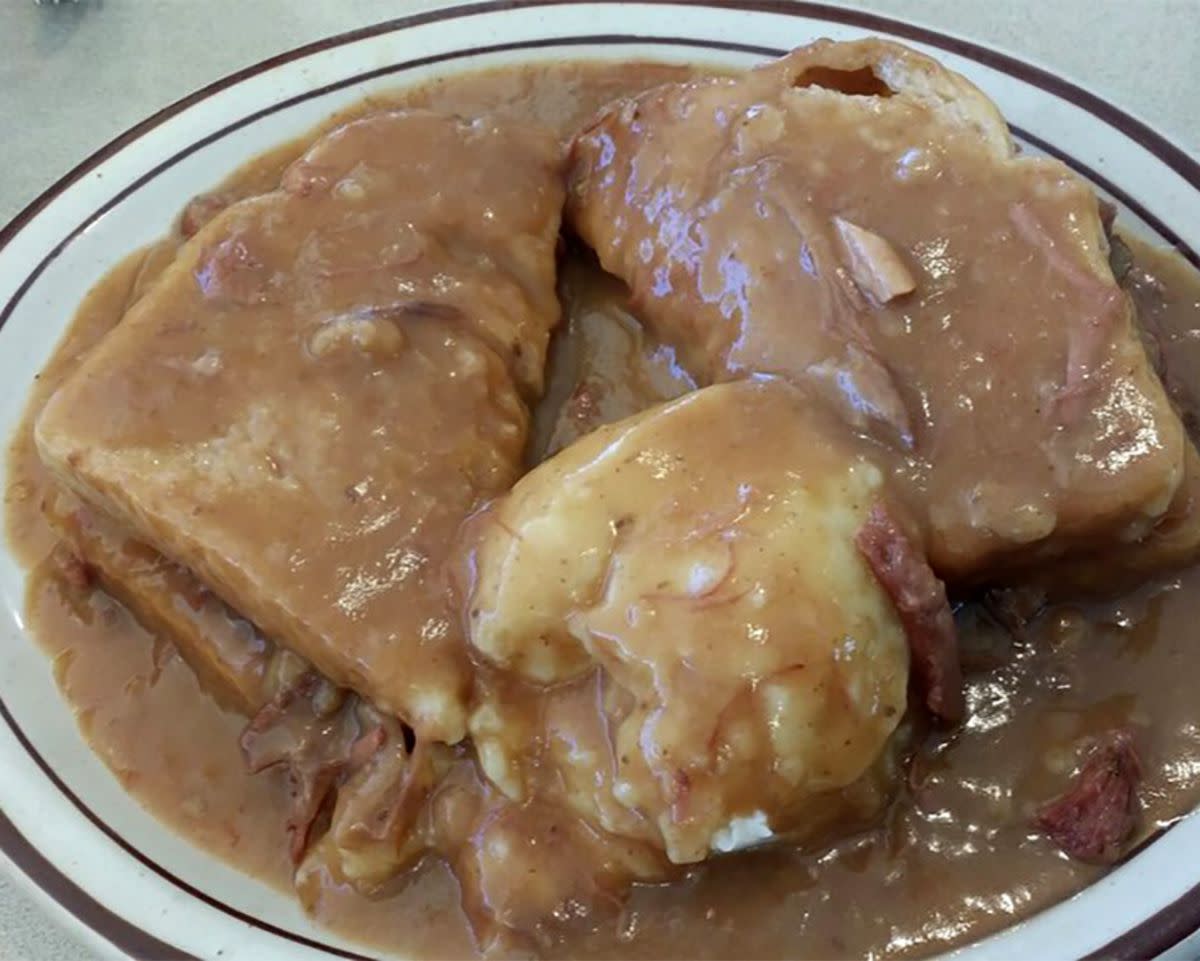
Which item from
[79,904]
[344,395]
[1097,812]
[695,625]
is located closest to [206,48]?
[344,395]

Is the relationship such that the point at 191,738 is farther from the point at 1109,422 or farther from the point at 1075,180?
the point at 1075,180

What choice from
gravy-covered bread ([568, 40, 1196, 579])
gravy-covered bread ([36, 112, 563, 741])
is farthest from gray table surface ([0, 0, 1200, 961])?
gravy-covered bread ([36, 112, 563, 741])

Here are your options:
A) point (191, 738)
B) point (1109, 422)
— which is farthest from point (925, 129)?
point (191, 738)

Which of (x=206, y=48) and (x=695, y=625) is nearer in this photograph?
(x=695, y=625)

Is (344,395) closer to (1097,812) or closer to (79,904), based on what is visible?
(79,904)

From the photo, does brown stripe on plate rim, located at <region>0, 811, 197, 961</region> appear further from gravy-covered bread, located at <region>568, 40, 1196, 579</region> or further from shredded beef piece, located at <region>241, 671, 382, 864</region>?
gravy-covered bread, located at <region>568, 40, 1196, 579</region>

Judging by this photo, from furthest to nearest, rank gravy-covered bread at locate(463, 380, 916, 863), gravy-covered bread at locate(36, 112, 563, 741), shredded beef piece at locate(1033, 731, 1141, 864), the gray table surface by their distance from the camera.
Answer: the gray table surface
gravy-covered bread at locate(36, 112, 563, 741)
shredded beef piece at locate(1033, 731, 1141, 864)
gravy-covered bread at locate(463, 380, 916, 863)

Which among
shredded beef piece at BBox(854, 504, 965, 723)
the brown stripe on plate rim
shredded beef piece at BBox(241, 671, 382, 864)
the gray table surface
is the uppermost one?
the gray table surface
